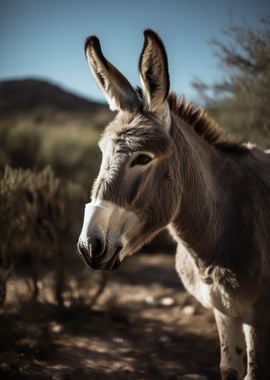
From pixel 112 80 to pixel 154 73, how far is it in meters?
0.28

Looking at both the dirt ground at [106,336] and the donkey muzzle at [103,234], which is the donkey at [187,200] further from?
the dirt ground at [106,336]

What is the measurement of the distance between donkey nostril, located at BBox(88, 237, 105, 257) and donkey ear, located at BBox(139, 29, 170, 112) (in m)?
0.81

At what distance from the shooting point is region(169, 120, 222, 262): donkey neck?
2.24 m

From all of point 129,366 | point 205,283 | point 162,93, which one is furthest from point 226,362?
point 162,93

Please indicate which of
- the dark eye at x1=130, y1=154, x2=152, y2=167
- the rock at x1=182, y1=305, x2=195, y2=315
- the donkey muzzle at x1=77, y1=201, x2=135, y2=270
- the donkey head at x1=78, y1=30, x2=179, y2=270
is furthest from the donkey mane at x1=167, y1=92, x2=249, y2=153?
the rock at x1=182, y1=305, x2=195, y2=315

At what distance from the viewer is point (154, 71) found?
1.99 meters

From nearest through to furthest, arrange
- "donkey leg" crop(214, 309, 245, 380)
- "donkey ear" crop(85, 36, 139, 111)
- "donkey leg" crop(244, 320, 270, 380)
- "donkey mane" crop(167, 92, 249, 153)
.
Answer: "donkey ear" crop(85, 36, 139, 111), "donkey leg" crop(244, 320, 270, 380), "donkey mane" crop(167, 92, 249, 153), "donkey leg" crop(214, 309, 245, 380)

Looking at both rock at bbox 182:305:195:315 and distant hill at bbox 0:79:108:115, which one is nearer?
rock at bbox 182:305:195:315

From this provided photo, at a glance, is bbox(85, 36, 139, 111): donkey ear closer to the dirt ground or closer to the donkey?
the donkey

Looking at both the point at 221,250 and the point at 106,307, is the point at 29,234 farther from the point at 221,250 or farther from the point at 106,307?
the point at 221,250

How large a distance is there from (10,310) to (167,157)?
123 inches

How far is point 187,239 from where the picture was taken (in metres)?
2.33

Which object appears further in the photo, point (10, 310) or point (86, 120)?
point (86, 120)

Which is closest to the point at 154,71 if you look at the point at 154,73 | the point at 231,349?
the point at 154,73
